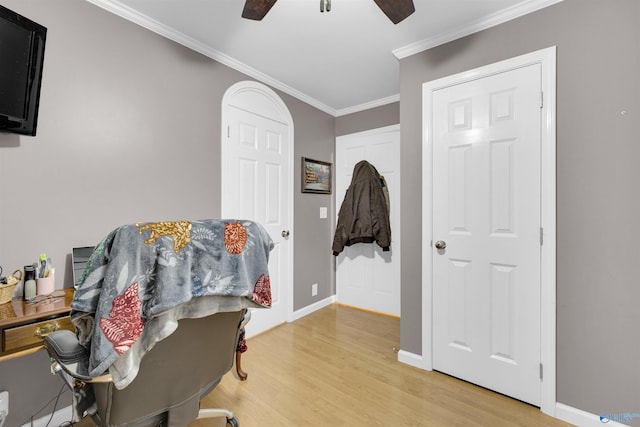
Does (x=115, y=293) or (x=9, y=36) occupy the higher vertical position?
(x=9, y=36)

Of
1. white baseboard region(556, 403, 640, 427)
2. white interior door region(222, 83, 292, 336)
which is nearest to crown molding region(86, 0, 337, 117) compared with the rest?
white interior door region(222, 83, 292, 336)

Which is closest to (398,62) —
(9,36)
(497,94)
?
(497,94)

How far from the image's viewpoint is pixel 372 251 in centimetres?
350

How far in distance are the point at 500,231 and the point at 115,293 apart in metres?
2.08

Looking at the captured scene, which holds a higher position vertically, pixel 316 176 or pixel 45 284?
pixel 316 176

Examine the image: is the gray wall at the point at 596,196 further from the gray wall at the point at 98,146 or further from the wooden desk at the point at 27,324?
the wooden desk at the point at 27,324

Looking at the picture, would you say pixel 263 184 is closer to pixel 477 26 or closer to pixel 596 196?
pixel 477 26

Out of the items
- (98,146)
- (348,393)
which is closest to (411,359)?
(348,393)

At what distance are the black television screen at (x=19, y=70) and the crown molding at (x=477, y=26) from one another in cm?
226

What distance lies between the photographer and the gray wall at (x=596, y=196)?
1519mm

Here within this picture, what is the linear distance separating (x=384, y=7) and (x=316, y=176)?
84.8 inches

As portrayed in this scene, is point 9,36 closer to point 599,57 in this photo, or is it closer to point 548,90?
point 548,90

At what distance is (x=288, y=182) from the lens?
312cm

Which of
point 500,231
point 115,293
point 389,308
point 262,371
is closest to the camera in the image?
point 115,293
